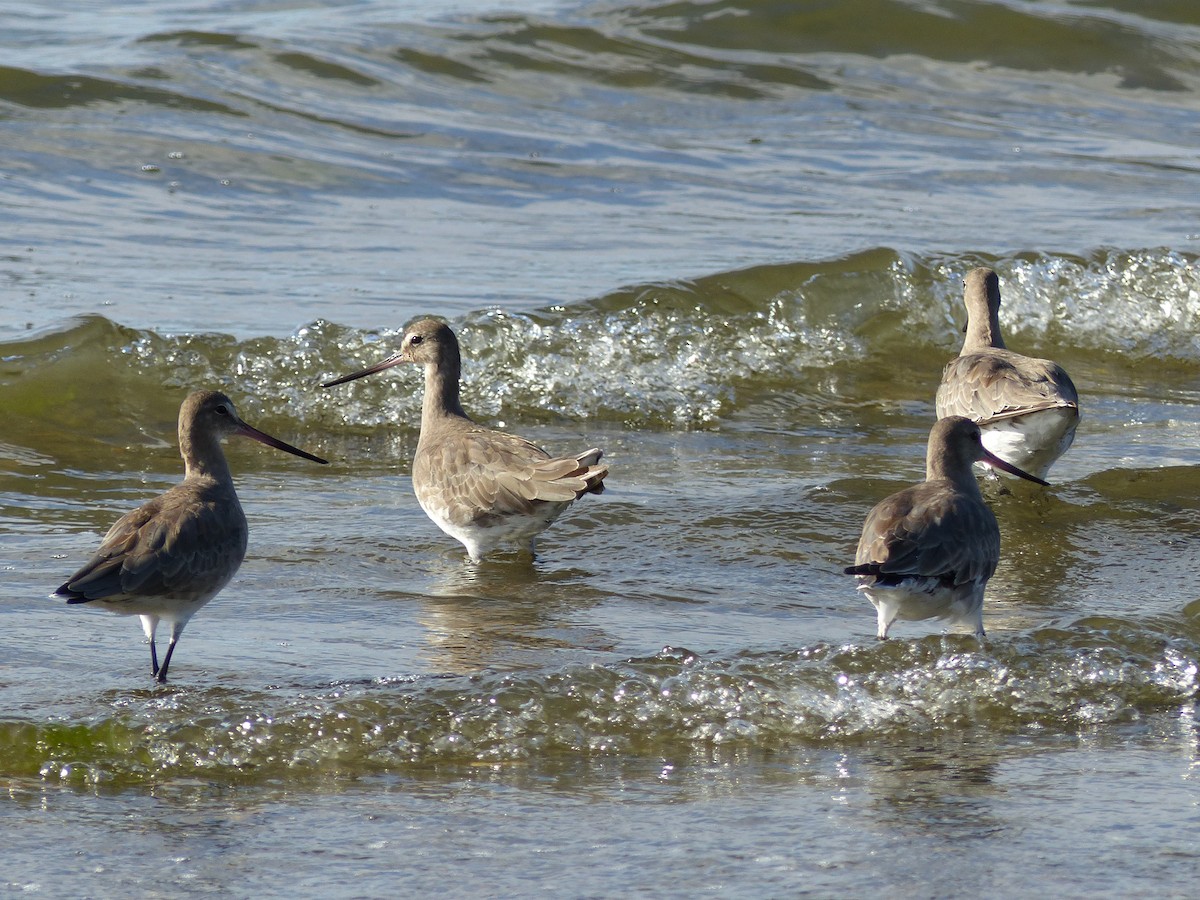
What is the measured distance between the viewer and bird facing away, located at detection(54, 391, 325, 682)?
5.30m

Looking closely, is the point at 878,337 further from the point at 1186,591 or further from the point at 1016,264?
the point at 1186,591

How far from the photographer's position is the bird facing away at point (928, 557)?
558 cm

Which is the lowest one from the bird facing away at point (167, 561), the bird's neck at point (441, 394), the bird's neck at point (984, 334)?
the bird facing away at point (167, 561)

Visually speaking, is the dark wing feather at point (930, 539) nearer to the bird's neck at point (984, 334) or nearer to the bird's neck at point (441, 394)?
the bird's neck at point (441, 394)

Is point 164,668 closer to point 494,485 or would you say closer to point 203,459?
point 203,459

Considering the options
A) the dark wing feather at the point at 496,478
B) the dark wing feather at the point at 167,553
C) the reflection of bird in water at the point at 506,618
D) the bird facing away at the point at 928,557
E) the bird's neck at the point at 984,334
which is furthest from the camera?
the bird's neck at the point at 984,334

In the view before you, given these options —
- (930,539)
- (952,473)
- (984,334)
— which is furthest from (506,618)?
(984,334)

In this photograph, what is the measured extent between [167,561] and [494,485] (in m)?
1.91

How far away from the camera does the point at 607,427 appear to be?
977 cm

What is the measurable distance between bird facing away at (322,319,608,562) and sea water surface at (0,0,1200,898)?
19cm

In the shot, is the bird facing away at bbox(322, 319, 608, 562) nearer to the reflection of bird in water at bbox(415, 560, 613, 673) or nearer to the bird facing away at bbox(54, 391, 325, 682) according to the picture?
the reflection of bird in water at bbox(415, 560, 613, 673)

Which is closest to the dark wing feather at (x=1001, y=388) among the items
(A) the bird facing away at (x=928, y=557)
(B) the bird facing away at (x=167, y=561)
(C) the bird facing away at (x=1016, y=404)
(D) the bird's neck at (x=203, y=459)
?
(C) the bird facing away at (x=1016, y=404)

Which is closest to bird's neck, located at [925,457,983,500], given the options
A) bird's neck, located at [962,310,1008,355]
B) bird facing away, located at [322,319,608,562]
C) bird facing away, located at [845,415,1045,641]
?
bird facing away, located at [845,415,1045,641]

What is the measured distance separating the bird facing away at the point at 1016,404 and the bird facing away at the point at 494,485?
2.09 metres
